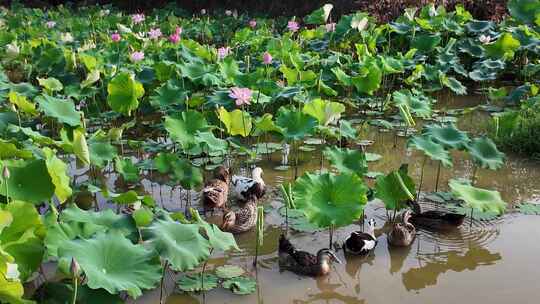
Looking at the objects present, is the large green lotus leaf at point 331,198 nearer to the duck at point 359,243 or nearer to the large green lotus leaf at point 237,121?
the duck at point 359,243

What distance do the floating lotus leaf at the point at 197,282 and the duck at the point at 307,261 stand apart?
357 mm

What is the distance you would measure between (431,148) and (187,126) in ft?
5.03

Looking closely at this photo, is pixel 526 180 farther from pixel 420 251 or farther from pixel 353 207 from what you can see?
pixel 353 207

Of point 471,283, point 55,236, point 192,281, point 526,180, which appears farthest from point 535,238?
point 55,236

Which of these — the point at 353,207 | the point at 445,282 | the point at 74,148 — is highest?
the point at 74,148

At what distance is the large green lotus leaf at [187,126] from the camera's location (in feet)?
12.6

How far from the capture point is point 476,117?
18.0ft

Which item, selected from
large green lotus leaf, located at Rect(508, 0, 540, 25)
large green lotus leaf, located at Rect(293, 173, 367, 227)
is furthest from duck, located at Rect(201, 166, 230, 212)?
large green lotus leaf, located at Rect(508, 0, 540, 25)

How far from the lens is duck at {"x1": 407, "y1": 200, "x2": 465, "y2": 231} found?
3225 millimetres

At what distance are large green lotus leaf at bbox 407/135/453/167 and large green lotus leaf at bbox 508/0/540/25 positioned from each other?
4.27 m

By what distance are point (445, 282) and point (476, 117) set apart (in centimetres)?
303

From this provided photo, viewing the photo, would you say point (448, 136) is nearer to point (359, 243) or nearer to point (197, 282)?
point (359, 243)

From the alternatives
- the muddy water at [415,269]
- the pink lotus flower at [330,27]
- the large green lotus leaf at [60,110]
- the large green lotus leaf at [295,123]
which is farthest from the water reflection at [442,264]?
the pink lotus flower at [330,27]

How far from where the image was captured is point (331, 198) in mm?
2969
